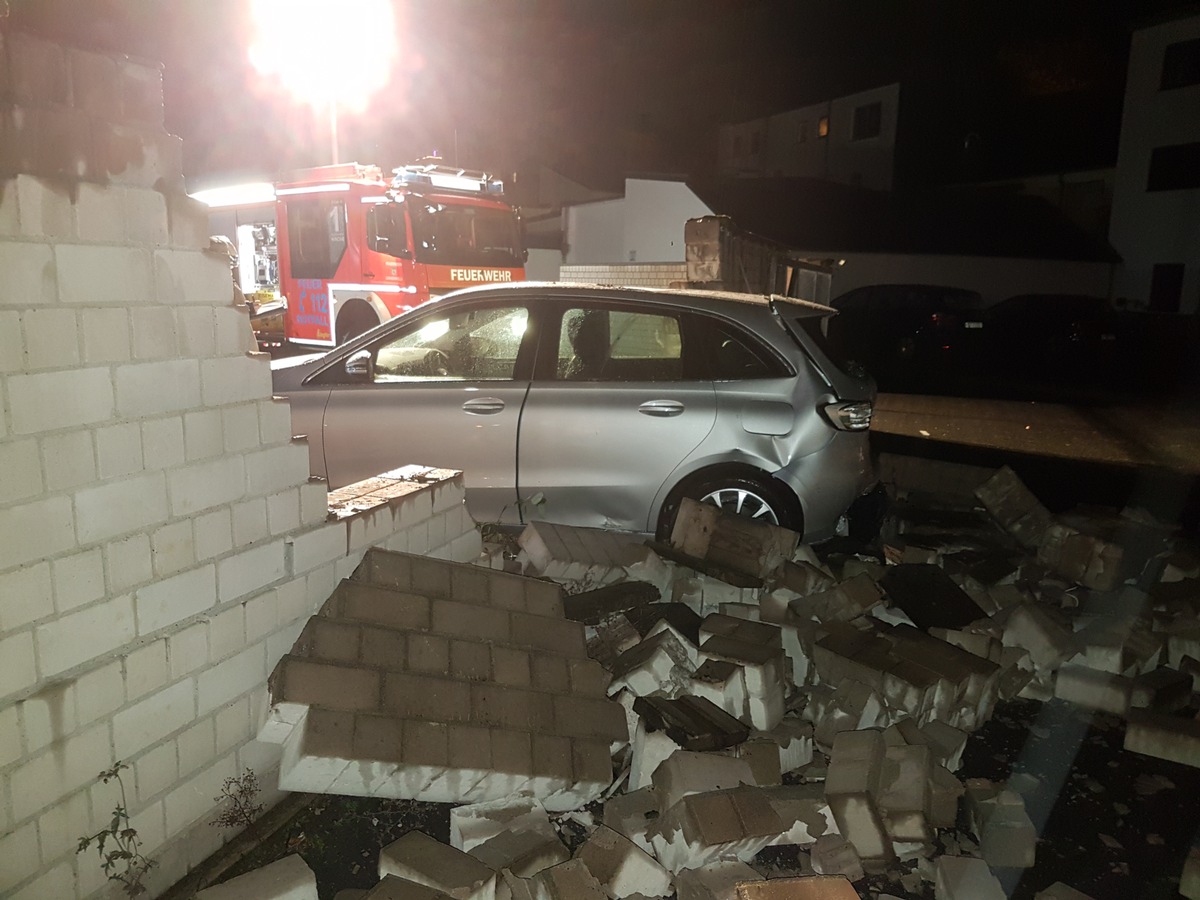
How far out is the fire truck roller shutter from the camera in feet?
43.0

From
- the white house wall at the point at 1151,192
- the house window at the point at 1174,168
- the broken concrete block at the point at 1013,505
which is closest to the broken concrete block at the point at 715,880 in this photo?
the broken concrete block at the point at 1013,505

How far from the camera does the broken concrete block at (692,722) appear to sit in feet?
9.67

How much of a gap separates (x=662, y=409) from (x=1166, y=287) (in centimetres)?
2592

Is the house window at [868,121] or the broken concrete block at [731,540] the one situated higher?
the house window at [868,121]

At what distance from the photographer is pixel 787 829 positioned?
271cm

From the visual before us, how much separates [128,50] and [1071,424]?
1177cm

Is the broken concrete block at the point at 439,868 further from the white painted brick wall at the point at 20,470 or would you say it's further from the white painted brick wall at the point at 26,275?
the white painted brick wall at the point at 26,275

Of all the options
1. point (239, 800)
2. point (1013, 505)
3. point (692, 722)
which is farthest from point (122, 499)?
point (1013, 505)

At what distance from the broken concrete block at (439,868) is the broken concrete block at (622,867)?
1.02ft

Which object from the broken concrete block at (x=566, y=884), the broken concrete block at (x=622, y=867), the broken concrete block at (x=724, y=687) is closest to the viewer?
the broken concrete block at (x=566, y=884)

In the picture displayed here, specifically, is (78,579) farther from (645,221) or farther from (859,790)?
(645,221)

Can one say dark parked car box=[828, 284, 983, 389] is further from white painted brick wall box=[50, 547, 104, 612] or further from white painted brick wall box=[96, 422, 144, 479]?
white painted brick wall box=[50, 547, 104, 612]

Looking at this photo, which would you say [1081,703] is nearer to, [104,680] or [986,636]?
[986,636]

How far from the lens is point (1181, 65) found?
24.6 m
